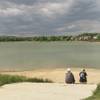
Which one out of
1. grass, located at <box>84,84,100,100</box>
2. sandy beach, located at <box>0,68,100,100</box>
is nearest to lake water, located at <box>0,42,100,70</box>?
sandy beach, located at <box>0,68,100,100</box>

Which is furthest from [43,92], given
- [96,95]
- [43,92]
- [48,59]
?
[48,59]

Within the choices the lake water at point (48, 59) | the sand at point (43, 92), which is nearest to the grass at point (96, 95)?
the sand at point (43, 92)

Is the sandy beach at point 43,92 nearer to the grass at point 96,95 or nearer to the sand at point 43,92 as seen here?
the sand at point 43,92

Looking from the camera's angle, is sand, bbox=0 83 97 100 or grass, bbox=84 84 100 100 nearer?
grass, bbox=84 84 100 100

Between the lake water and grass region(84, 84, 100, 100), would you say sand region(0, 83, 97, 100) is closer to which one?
grass region(84, 84, 100, 100)

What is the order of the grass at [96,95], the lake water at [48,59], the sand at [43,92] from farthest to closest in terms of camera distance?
the lake water at [48,59] < the sand at [43,92] < the grass at [96,95]

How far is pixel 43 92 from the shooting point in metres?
17.9

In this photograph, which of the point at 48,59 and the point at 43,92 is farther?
the point at 48,59

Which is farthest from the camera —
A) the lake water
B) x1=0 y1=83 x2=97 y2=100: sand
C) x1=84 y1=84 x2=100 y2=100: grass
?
the lake water

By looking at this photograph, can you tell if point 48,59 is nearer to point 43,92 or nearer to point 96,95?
point 43,92

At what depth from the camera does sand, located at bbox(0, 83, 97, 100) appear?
1653 cm

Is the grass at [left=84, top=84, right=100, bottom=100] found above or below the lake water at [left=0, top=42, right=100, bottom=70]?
above

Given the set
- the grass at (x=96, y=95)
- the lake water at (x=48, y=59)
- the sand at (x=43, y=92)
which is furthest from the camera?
the lake water at (x=48, y=59)

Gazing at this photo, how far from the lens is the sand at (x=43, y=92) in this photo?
1653cm
